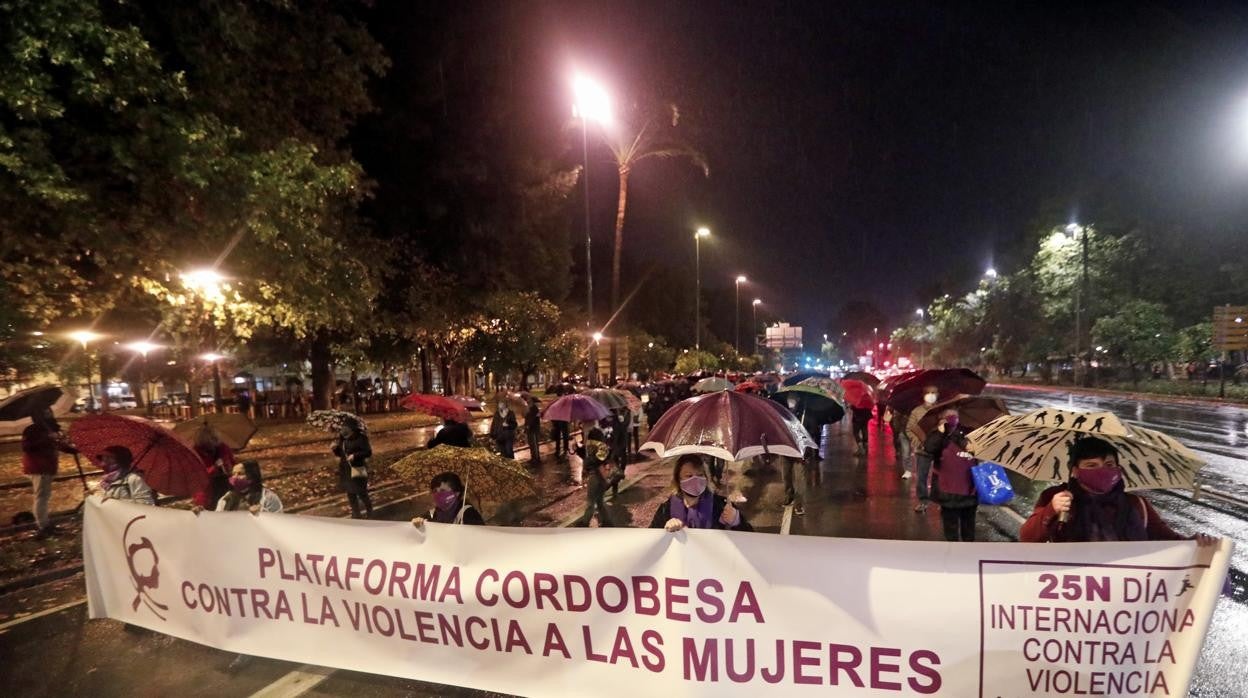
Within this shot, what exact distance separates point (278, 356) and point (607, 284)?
31.9 meters

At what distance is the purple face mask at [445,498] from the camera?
4926 mm

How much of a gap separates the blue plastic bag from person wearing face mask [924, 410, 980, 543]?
6 cm

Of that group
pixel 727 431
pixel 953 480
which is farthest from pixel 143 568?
pixel 953 480

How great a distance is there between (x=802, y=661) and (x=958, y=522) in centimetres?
393

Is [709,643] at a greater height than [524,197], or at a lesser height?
lesser

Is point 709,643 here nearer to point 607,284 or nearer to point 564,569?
point 564,569

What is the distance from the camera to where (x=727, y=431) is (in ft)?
19.1

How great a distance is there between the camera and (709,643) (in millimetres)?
3514

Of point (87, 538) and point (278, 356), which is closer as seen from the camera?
point (87, 538)

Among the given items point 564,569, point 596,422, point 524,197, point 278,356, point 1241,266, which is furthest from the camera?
point 1241,266

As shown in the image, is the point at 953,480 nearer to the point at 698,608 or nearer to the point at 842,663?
the point at 842,663

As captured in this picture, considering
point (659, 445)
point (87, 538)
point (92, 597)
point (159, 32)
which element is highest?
point (159, 32)

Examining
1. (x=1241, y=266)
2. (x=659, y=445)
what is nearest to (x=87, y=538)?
(x=659, y=445)

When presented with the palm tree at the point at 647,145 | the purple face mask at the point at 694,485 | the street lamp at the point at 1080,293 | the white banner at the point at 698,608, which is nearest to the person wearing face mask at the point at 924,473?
the purple face mask at the point at 694,485
